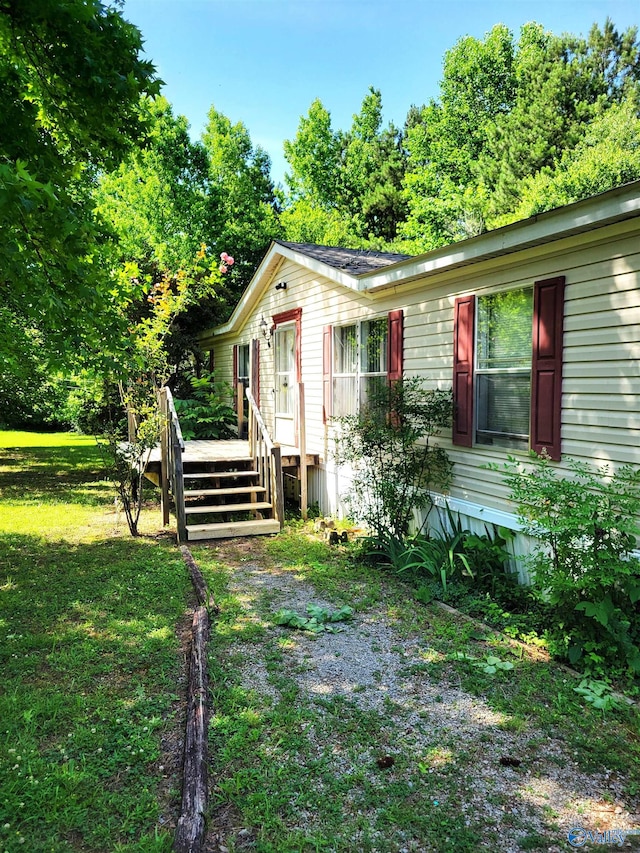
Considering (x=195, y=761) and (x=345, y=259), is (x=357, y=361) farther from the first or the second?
(x=195, y=761)

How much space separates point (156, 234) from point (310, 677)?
64.8 feet

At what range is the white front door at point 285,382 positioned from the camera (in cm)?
1042

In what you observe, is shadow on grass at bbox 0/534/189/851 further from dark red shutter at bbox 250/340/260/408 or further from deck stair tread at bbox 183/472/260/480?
dark red shutter at bbox 250/340/260/408

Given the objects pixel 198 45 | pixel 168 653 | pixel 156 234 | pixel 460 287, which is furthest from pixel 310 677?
pixel 156 234

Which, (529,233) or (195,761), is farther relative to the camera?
(529,233)

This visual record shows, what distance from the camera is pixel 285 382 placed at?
36.0 feet

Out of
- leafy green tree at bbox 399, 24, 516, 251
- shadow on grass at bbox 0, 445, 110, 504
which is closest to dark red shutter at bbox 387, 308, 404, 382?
shadow on grass at bbox 0, 445, 110, 504

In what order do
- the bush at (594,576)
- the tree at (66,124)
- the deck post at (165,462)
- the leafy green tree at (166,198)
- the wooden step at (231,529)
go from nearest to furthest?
1. the bush at (594,576)
2. the tree at (66,124)
3. the wooden step at (231,529)
4. the deck post at (165,462)
5. the leafy green tree at (166,198)

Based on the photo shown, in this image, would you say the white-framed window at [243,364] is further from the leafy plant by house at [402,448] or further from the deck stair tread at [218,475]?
the leafy plant by house at [402,448]

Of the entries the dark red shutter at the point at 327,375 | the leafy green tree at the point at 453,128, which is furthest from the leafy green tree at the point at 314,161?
the dark red shutter at the point at 327,375

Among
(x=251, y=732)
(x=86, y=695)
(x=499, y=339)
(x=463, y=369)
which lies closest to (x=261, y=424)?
(x=463, y=369)

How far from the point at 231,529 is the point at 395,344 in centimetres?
315

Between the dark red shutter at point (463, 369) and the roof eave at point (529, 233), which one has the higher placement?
the roof eave at point (529, 233)

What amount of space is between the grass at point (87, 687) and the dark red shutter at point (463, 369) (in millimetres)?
3193
